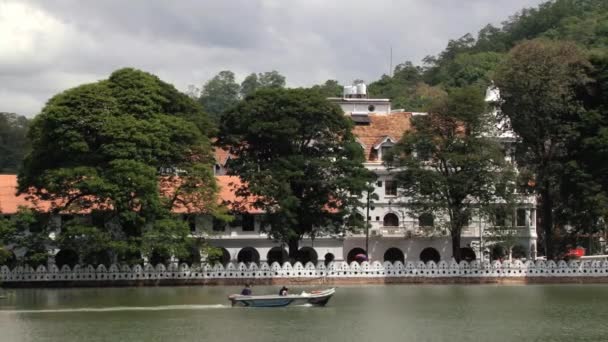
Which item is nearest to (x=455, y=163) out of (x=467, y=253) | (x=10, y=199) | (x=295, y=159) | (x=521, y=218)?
(x=295, y=159)

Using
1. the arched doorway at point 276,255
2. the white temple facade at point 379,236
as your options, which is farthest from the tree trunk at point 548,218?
the arched doorway at point 276,255

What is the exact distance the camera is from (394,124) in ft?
288

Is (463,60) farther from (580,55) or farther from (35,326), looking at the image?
(35,326)

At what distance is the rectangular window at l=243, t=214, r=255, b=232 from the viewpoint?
3155 inches

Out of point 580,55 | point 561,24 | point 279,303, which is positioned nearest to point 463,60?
point 561,24

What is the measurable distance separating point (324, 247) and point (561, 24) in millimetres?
102241

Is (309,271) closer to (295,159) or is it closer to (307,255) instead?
(295,159)

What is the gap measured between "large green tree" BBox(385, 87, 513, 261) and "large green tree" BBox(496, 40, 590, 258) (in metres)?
1.91

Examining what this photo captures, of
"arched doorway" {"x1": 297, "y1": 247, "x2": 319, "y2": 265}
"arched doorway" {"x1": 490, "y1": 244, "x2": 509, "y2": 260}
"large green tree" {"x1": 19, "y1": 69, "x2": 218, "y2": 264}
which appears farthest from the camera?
"arched doorway" {"x1": 297, "y1": 247, "x2": 319, "y2": 265}

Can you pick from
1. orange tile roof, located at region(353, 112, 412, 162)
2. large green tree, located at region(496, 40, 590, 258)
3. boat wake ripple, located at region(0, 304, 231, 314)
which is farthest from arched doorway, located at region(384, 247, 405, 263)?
boat wake ripple, located at region(0, 304, 231, 314)

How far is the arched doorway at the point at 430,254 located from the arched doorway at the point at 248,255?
39.9 ft

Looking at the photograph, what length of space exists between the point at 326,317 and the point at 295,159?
24320mm

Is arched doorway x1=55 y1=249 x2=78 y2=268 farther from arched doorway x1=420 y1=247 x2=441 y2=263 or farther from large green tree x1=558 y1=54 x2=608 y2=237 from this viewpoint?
large green tree x1=558 y1=54 x2=608 y2=237

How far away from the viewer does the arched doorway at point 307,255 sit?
8150 cm
